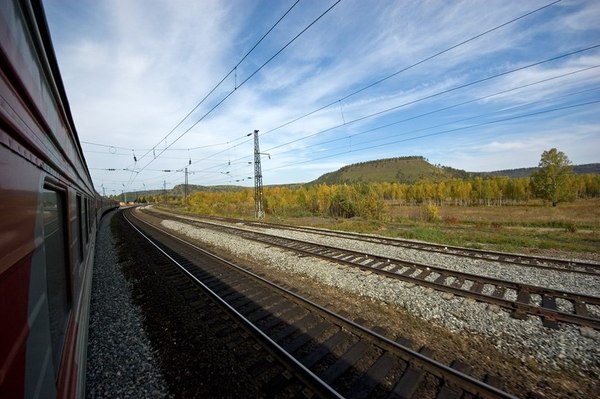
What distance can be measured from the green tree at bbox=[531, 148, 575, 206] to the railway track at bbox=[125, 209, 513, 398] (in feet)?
231

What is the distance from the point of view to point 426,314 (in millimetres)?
6172

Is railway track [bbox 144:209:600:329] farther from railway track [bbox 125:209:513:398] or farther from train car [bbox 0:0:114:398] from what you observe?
train car [bbox 0:0:114:398]

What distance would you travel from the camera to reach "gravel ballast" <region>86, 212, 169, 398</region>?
4.21 meters

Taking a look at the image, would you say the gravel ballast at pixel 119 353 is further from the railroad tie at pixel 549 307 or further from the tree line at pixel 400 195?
the tree line at pixel 400 195

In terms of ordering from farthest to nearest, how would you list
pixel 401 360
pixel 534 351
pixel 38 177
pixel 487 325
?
pixel 487 325 < pixel 534 351 < pixel 401 360 < pixel 38 177

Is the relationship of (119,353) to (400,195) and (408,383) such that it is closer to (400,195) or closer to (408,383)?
(408,383)

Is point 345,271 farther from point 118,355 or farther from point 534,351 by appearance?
point 118,355

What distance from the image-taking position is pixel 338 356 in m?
4.69

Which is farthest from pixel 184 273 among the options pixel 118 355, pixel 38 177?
pixel 38 177

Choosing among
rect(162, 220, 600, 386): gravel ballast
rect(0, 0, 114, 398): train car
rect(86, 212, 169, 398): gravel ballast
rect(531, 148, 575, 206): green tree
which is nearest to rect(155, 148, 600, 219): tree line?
rect(531, 148, 575, 206): green tree

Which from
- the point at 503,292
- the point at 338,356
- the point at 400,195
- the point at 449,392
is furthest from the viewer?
the point at 400,195

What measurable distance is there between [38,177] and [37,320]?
0.99 m

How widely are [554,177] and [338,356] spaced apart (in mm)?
71732

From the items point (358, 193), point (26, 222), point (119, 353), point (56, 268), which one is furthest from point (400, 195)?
point (26, 222)
